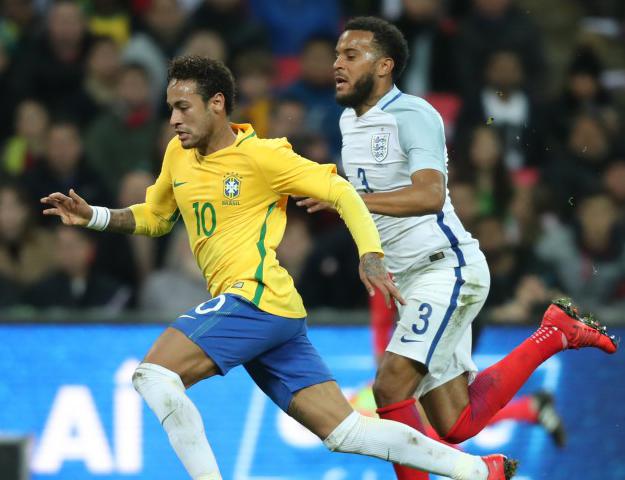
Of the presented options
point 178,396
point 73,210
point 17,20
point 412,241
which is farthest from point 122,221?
point 17,20

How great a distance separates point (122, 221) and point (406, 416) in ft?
5.26

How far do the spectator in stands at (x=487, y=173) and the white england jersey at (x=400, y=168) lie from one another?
9.68 feet

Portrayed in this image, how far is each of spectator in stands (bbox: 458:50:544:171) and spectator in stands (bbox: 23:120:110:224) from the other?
2.68 m

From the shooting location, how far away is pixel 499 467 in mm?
6348

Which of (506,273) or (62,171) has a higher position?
(62,171)

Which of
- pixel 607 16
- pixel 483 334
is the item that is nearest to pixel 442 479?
pixel 483 334

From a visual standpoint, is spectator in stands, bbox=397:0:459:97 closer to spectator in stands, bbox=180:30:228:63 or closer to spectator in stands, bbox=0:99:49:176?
spectator in stands, bbox=180:30:228:63

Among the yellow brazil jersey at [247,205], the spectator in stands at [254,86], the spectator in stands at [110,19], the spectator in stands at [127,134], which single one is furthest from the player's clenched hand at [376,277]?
the spectator in stands at [110,19]

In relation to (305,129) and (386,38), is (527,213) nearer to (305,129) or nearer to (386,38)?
(305,129)

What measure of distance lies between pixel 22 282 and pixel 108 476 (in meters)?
1.60

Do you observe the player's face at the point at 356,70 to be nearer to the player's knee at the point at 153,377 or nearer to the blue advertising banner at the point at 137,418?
the player's knee at the point at 153,377

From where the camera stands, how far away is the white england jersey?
6.46 meters

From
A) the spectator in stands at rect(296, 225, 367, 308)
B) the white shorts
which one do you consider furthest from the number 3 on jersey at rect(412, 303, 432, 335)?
the spectator in stands at rect(296, 225, 367, 308)

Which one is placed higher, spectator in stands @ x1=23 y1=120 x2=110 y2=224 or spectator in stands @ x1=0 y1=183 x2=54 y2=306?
spectator in stands @ x1=23 y1=120 x2=110 y2=224
